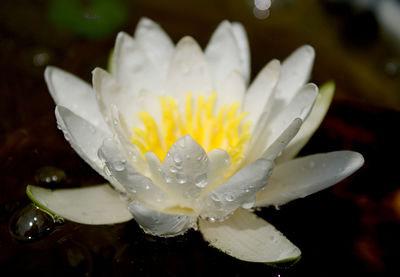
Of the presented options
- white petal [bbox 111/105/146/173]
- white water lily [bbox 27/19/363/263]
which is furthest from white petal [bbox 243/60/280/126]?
white petal [bbox 111/105/146/173]

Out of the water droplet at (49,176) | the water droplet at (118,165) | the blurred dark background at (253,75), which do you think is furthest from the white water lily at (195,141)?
the water droplet at (49,176)

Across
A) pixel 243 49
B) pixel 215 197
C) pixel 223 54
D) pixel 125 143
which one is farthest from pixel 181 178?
pixel 243 49

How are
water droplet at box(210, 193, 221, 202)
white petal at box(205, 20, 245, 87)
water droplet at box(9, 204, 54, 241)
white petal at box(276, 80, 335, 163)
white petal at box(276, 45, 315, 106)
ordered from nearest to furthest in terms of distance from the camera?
1. water droplet at box(210, 193, 221, 202)
2. water droplet at box(9, 204, 54, 241)
3. white petal at box(276, 80, 335, 163)
4. white petal at box(276, 45, 315, 106)
5. white petal at box(205, 20, 245, 87)

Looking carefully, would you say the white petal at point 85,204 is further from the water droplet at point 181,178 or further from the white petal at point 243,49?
the white petal at point 243,49

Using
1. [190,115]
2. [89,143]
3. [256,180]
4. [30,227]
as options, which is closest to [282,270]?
[256,180]

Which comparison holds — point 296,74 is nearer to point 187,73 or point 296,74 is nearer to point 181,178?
point 187,73

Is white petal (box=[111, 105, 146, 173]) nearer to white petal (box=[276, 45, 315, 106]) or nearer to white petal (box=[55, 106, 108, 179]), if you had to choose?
white petal (box=[55, 106, 108, 179])

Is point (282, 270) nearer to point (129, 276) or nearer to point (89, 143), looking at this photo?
point (129, 276)
